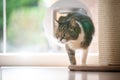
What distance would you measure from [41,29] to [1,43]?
246 millimetres

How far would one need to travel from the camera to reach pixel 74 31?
4.45 ft

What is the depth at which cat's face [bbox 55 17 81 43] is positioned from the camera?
4.43 feet

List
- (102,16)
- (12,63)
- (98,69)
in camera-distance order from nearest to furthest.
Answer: (98,69) < (102,16) < (12,63)

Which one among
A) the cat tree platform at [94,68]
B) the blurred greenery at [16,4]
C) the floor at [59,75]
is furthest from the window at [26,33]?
the floor at [59,75]

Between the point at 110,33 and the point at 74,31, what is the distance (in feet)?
0.58

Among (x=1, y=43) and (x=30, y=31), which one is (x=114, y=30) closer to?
(x=30, y=31)

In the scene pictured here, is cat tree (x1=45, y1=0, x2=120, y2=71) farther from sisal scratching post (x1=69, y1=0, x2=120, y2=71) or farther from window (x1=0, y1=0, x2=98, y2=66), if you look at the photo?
window (x1=0, y1=0, x2=98, y2=66)

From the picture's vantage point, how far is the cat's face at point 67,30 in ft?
4.43

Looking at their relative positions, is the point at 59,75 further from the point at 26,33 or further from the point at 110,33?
the point at 26,33

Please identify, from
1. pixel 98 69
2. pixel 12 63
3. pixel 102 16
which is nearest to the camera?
pixel 98 69

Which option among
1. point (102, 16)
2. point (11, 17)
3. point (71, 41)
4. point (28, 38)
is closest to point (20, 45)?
point (28, 38)

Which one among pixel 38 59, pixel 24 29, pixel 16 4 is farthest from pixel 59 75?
pixel 16 4

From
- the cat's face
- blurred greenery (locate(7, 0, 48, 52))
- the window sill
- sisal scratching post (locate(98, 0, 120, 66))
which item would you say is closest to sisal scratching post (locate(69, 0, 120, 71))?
sisal scratching post (locate(98, 0, 120, 66))

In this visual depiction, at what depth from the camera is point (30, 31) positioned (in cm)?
165
